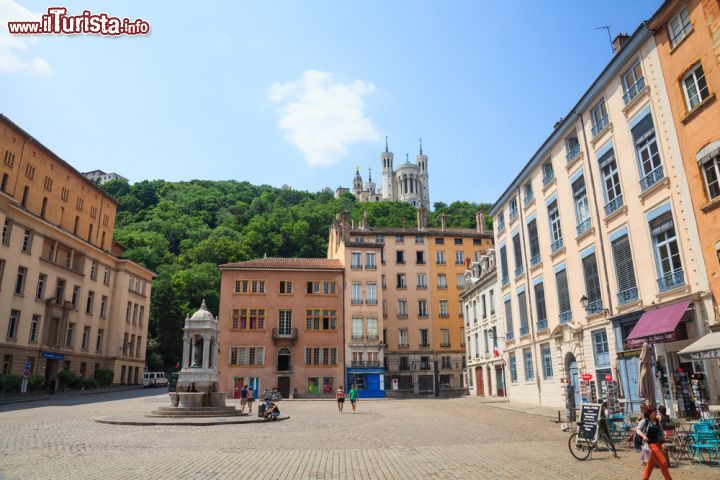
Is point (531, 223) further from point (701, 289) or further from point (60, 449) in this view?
point (60, 449)

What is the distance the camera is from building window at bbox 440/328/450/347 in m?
54.8

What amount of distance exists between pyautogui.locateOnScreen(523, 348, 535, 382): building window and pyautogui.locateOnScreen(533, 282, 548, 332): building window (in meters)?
2.56

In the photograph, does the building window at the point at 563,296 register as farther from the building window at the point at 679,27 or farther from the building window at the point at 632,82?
the building window at the point at 679,27

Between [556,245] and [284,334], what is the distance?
1085 inches

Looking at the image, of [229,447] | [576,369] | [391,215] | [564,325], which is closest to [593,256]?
[564,325]

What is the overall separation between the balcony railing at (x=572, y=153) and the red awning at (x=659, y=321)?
9.33m

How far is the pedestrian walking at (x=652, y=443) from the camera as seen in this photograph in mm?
8305

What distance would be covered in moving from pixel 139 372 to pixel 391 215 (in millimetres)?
51417

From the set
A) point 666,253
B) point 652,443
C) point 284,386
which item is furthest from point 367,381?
point 652,443

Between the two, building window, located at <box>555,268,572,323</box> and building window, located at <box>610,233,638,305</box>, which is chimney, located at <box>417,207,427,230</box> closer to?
building window, located at <box>555,268,572,323</box>

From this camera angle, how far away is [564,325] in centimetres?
2511

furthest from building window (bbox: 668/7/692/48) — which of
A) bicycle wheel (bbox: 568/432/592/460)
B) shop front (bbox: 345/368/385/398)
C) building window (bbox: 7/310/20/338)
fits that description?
building window (bbox: 7/310/20/338)

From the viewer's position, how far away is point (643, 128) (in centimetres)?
1942

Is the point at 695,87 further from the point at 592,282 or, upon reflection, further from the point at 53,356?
the point at 53,356
